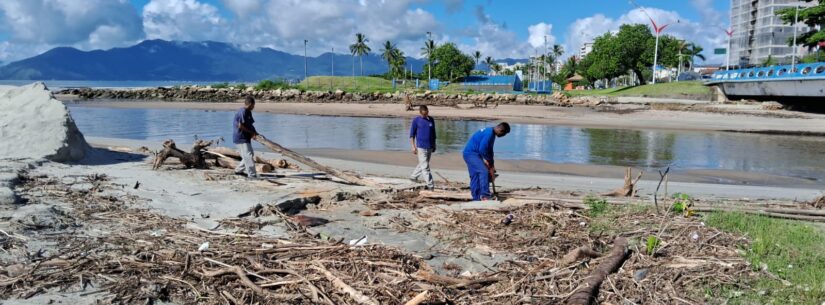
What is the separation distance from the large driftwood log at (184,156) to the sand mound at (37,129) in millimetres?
1601

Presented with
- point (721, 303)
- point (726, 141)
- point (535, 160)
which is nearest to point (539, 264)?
point (721, 303)

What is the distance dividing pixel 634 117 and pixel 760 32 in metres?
78.8

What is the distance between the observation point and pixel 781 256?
654cm

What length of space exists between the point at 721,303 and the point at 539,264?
1690 millimetres

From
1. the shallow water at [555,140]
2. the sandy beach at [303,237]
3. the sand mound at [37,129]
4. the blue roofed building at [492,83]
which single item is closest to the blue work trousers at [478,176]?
the sandy beach at [303,237]

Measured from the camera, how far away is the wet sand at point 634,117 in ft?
108

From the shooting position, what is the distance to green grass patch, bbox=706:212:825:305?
18.0ft

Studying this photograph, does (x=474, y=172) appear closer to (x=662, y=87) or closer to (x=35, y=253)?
(x=35, y=253)

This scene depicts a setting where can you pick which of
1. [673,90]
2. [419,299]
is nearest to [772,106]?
[673,90]

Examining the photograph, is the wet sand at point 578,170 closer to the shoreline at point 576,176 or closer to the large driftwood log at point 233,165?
the shoreline at point 576,176

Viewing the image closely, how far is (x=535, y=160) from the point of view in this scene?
19.7 metres

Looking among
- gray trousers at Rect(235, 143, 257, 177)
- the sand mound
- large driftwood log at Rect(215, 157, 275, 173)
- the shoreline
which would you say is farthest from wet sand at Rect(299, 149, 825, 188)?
the sand mound

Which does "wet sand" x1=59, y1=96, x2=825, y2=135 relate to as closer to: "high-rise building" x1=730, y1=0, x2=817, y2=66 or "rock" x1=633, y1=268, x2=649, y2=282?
"rock" x1=633, y1=268, x2=649, y2=282

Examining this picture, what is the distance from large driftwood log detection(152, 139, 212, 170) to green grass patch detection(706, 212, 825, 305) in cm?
939
